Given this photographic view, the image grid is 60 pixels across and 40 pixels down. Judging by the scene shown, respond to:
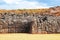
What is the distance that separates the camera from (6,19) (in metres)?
15.7

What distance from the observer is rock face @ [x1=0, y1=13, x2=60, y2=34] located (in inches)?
594

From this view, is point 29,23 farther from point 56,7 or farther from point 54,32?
point 56,7

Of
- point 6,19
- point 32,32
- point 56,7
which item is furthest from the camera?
point 56,7

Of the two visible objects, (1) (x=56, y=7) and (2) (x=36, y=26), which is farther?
(1) (x=56, y=7)

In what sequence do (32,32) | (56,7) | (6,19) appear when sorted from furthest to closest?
(56,7)
(6,19)
(32,32)

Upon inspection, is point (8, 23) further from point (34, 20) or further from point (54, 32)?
point (54, 32)

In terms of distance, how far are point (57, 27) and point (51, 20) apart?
2.34 ft

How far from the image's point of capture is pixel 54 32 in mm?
15273

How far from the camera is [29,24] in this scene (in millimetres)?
15594

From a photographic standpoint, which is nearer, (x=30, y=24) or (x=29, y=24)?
(x=30, y=24)

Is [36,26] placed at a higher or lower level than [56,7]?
lower

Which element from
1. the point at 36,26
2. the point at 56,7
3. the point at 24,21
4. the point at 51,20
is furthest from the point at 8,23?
the point at 56,7

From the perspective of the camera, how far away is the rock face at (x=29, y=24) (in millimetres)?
15094

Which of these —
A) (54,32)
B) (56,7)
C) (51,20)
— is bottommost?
(54,32)
